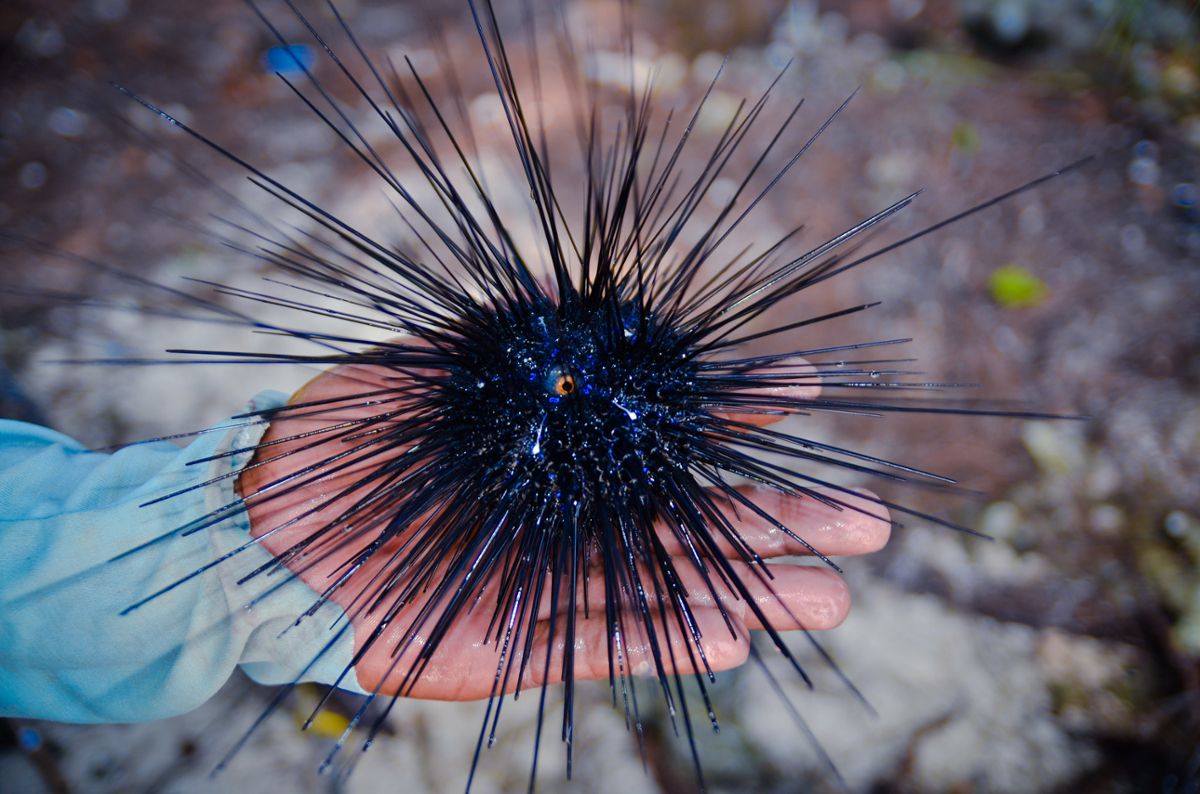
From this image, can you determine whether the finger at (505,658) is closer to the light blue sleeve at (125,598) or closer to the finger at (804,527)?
the light blue sleeve at (125,598)

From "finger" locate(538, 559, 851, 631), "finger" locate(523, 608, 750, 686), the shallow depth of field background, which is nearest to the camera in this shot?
"finger" locate(523, 608, 750, 686)

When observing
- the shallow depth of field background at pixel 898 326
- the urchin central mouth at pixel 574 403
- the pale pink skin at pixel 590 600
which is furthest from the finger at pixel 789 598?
the shallow depth of field background at pixel 898 326

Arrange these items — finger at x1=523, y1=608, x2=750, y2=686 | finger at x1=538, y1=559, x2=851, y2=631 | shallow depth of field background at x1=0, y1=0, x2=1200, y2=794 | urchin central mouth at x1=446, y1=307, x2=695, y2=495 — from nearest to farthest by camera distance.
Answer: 1. urchin central mouth at x1=446, y1=307, x2=695, y2=495
2. finger at x1=523, y1=608, x2=750, y2=686
3. finger at x1=538, y1=559, x2=851, y2=631
4. shallow depth of field background at x1=0, y1=0, x2=1200, y2=794

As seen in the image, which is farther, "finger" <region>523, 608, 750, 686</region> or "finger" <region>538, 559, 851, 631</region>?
"finger" <region>538, 559, 851, 631</region>

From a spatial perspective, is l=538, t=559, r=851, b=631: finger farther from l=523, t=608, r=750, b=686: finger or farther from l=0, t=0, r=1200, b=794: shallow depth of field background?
l=0, t=0, r=1200, b=794: shallow depth of field background

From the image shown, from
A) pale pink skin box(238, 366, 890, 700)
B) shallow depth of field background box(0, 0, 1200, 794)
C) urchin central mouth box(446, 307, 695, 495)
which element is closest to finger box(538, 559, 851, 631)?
pale pink skin box(238, 366, 890, 700)

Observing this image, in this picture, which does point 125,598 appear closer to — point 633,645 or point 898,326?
point 633,645

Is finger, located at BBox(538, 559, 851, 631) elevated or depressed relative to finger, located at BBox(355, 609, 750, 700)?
depressed

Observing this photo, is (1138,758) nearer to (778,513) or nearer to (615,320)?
(778,513)

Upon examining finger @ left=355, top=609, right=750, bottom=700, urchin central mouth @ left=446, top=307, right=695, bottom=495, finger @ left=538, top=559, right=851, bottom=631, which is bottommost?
finger @ left=538, top=559, right=851, bottom=631
